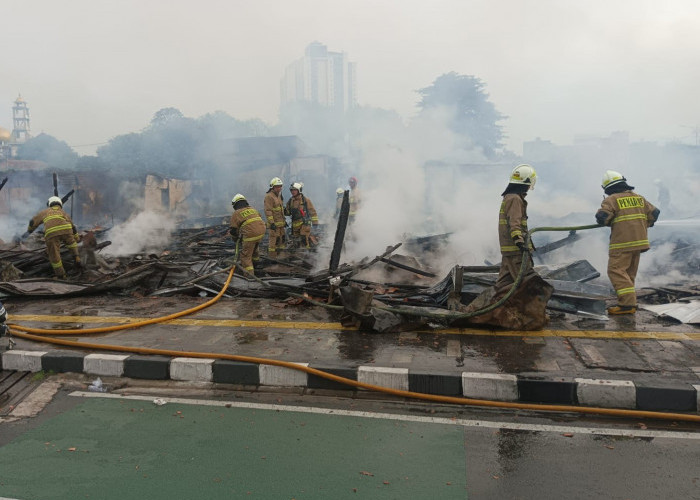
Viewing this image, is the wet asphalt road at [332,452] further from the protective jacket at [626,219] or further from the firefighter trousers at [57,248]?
the firefighter trousers at [57,248]

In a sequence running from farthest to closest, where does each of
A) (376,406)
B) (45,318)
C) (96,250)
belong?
(96,250), (45,318), (376,406)

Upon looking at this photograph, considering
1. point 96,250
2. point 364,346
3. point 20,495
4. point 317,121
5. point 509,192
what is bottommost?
point 20,495

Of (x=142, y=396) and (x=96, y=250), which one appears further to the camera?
(x=96, y=250)

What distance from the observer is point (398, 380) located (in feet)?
14.5

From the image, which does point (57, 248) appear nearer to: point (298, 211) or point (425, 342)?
point (298, 211)

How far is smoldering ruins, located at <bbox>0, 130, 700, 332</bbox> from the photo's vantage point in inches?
244

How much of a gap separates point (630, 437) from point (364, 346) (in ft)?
8.02

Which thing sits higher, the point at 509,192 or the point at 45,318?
the point at 509,192

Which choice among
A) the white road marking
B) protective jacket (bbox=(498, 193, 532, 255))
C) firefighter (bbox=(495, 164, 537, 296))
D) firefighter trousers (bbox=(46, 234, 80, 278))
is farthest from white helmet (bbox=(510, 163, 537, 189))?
firefighter trousers (bbox=(46, 234, 80, 278))

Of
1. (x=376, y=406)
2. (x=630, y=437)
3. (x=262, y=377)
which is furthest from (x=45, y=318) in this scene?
(x=630, y=437)

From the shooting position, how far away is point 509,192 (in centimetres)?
604

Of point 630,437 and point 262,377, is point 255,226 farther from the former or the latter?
point 630,437

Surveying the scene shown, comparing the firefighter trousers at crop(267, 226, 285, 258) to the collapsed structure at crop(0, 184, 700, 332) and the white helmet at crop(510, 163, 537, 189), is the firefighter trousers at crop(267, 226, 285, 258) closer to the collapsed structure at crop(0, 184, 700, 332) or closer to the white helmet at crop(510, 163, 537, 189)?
the collapsed structure at crop(0, 184, 700, 332)

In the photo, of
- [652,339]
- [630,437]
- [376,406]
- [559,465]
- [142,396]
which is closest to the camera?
[559,465]
